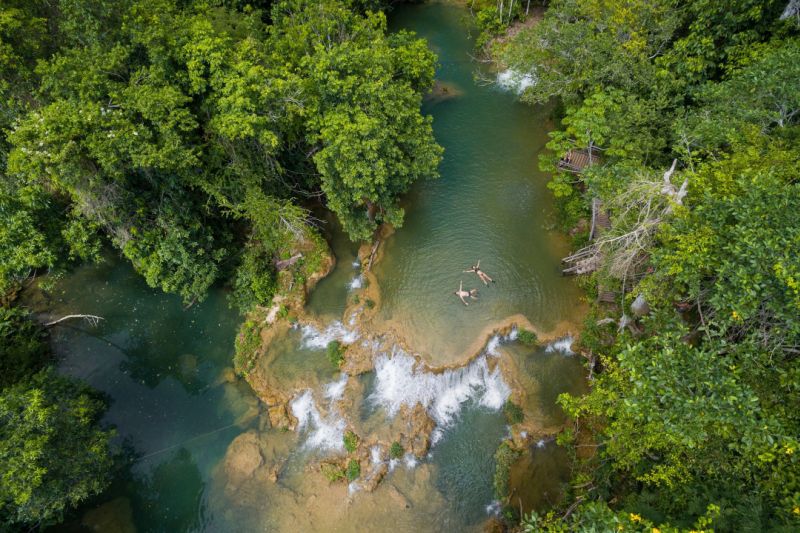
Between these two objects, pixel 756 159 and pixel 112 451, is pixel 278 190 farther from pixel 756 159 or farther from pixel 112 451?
pixel 756 159

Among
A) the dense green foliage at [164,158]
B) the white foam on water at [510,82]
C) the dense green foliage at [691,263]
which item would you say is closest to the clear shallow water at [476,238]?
the white foam on water at [510,82]

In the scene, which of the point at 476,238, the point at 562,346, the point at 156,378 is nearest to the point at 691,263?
the point at 562,346

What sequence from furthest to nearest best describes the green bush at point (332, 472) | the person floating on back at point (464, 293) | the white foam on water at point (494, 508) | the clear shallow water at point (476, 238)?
the person floating on back at point (464, 293)
the clear shallow water at point (476, 238)
the green bush at point (332, 472)
the white foam on water at point (494, 508)

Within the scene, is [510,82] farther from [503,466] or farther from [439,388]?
[503,466]

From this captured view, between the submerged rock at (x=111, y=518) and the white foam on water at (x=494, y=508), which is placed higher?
the white foam on water at (x=494, y=508)

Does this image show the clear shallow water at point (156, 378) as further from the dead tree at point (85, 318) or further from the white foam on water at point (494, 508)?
the white foam on water at point (494, 508)

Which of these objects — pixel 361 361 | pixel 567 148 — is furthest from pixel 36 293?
pixel 567 148

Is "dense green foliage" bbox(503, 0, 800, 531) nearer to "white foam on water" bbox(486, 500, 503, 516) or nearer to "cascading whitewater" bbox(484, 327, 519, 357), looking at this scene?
"white foam on water" bbox(486, 500, 503, 516)

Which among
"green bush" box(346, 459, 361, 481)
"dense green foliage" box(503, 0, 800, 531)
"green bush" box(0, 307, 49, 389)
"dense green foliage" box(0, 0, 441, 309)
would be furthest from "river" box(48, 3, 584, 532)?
"dense green foliage" box(0, 0, 441, 309)
